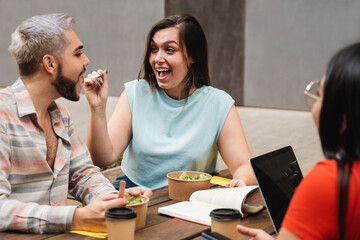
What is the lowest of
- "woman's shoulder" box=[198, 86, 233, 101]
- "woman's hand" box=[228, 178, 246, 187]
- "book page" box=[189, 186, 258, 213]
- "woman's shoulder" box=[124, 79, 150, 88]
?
"woman's hand" box=[228, 178, 246, 187]

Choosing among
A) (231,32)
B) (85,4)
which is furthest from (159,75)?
(85,4)

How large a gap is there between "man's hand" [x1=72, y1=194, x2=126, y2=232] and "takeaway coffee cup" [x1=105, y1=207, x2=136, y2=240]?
166 mm

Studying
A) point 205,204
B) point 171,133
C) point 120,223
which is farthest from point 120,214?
point 171,133

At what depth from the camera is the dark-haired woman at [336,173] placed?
46.3 inches

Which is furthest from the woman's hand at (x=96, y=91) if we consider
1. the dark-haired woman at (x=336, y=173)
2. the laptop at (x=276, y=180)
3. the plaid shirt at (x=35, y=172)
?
the dark-haired woman at (x=336, y=173)

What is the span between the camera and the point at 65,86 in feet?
7.13

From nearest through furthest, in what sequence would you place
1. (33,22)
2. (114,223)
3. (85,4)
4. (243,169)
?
(114,223)
(33,22)
(243,169)
(85,4)

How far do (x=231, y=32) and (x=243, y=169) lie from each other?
6555mm

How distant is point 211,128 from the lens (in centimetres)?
283

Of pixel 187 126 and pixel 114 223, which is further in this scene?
pixel 187 126

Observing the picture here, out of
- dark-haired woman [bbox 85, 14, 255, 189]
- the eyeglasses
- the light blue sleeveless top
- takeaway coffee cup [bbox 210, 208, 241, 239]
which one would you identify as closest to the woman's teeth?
dark-haired woman [bbox 85, 14, 255, 189]

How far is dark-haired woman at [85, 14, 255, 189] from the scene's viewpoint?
2.78 metres

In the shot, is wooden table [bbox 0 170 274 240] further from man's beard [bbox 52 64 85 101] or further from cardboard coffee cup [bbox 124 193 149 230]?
man's beard [bbox 52 64 85 101]

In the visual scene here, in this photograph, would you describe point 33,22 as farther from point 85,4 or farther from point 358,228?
point 85,4
